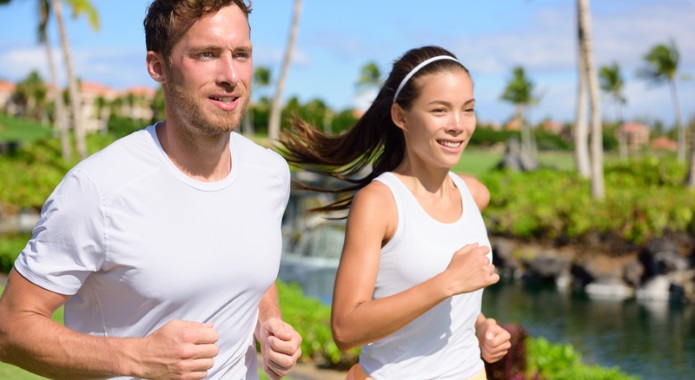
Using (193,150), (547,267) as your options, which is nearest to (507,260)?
(547,267)

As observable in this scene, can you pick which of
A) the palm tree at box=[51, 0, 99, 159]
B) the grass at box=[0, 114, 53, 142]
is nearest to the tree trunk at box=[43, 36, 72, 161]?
the palm tree at box=[51, 0, 99, 159]

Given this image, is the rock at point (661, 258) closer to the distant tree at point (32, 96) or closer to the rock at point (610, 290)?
the rock at point (610, 290)

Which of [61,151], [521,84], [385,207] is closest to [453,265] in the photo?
[385,207]

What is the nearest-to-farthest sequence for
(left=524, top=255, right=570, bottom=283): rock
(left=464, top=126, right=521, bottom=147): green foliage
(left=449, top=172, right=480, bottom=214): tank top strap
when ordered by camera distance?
(left=449, top=172, right=480, bottom=214): tank top strap
(left=524, top=255, right=570, bottom=283): rock
(left=464, top=126, right=521, bottom=147): green foliage

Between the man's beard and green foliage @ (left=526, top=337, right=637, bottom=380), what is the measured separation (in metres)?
4.78

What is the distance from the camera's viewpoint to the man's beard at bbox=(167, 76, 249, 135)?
223 cm

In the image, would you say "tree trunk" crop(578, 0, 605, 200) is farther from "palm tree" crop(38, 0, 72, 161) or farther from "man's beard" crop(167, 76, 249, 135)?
Answer: "palm tree" crop(38, 0, 72, 161)

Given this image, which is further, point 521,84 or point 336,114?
point 336,114

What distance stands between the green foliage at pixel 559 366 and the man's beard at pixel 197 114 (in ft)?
15.7

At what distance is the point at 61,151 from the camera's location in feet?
110

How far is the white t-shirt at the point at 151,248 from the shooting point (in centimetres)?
206

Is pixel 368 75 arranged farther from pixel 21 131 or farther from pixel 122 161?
pixel 122 161

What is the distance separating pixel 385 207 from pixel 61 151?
32805 mm

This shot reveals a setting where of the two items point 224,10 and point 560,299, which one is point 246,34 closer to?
point 224,10
